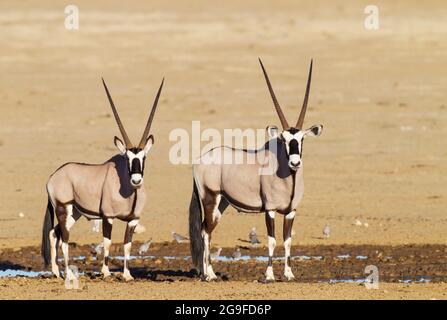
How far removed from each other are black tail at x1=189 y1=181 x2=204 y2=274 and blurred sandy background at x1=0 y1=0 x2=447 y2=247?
2.07 meters

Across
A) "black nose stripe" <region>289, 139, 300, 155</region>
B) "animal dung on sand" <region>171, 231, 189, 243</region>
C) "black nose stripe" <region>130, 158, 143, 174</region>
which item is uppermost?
"black nose stripe" <region>289, 139, 300, 155</region>

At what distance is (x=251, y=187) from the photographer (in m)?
12.1

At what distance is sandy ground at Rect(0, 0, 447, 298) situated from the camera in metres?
16.2

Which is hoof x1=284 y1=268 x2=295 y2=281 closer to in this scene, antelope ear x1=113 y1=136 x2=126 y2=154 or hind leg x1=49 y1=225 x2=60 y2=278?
antelope ear x1=113 y1=136 x2=126 y2=154

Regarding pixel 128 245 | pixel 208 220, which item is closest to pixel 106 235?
pixel 128 245

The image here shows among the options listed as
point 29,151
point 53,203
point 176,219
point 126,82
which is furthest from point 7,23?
point 53,203

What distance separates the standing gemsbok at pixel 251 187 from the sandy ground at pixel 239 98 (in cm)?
117

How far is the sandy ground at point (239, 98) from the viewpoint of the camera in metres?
16.2

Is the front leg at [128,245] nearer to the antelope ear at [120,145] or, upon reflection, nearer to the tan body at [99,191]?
the tan body at [99,191]

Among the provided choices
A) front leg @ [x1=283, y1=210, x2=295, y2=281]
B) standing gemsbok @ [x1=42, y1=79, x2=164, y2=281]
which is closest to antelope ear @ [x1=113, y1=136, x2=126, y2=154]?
standing gemsbok @ [x1=42, y1=79, x2=164, y2=281]

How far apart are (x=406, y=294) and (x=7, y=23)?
27740 mm

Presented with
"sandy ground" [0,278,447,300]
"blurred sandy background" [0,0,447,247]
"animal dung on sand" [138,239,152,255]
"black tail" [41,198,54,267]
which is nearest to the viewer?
"sandy ground" [0,278,447,300]

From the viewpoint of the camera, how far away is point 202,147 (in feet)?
67.6

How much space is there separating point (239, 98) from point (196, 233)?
13797 mm
